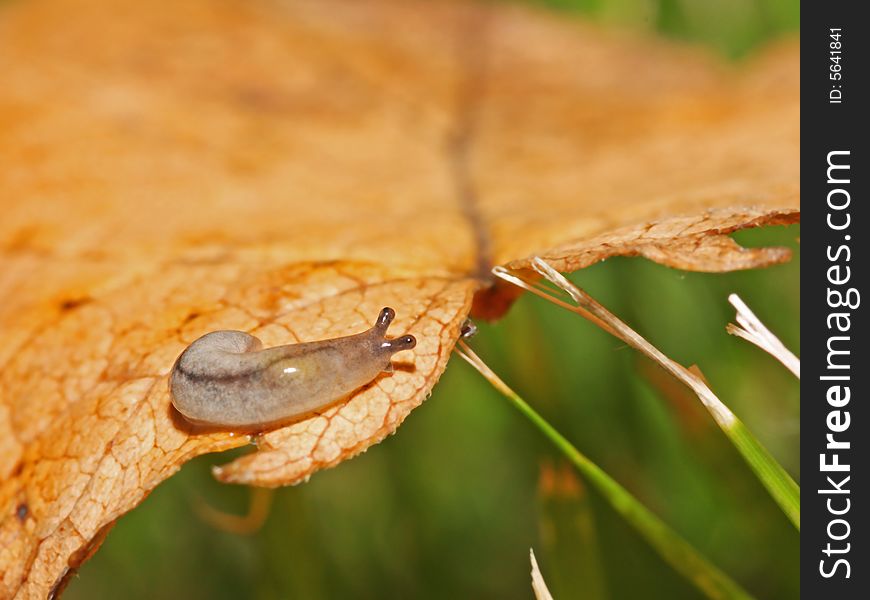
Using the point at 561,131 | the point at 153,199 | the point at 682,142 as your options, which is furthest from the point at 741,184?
the point at 153,199

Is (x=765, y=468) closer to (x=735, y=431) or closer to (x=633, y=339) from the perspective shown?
(x=735, y=431)

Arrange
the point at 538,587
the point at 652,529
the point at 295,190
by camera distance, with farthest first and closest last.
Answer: the point at 295,190
the point at 652,529
the point at 538,587

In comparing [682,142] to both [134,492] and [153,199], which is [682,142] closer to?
[153,199]

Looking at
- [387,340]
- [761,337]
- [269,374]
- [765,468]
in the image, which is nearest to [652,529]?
[765,468]

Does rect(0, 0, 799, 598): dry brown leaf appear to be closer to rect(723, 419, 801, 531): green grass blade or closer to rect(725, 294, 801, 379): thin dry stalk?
rect(725, 294, 801, 379): thin dry stalk

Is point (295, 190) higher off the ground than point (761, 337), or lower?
higher

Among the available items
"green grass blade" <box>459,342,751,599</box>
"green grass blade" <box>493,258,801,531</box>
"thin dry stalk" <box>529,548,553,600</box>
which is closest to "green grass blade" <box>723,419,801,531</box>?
"green grass blade" <box>493,258,801,531</box>

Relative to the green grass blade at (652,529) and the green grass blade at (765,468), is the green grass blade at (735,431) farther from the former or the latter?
the green grass blade at (652,529)
